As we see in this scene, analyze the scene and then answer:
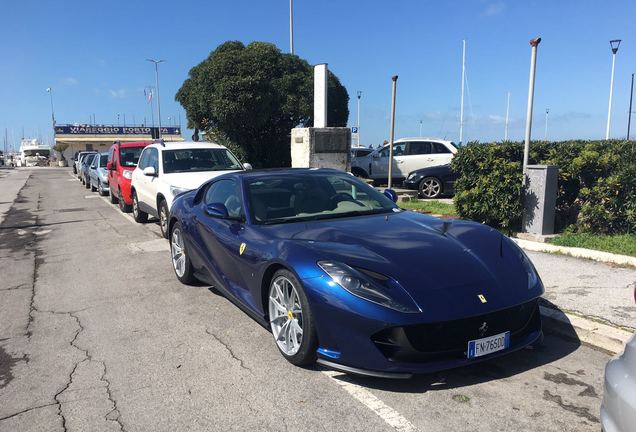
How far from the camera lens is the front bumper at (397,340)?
3.28 m

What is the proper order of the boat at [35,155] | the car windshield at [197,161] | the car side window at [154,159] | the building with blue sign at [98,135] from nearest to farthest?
1. the car windshield at [197,161]
2. the car side window at [154,159]
3. the boat at [35,155]
4. the building with blue sign at [98,135]

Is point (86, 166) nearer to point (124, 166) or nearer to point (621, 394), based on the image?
point (124, 166)

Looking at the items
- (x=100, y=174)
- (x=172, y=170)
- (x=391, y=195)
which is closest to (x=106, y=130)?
(x=100, y=174)

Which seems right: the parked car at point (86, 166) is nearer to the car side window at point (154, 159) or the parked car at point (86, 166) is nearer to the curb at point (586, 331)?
the car side window at point (154, 159)

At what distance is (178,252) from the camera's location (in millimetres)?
6438

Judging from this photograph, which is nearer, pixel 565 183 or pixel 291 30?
pixel 565 183

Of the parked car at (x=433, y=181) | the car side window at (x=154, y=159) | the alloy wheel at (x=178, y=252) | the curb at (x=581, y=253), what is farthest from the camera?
the parked car at (x=433, y=181)

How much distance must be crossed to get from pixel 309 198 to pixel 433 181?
10.2 meters

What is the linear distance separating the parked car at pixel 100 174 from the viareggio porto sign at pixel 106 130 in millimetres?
66164

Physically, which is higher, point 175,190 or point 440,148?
point 440,148

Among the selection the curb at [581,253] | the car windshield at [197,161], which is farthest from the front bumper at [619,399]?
the car windshield at [197,161]

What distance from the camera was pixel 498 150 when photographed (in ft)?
27.6

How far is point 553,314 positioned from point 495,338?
1.59m

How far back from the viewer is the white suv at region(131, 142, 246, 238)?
9.39m
